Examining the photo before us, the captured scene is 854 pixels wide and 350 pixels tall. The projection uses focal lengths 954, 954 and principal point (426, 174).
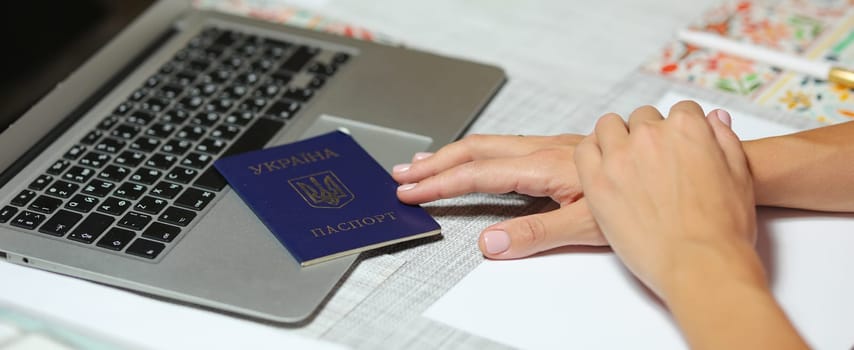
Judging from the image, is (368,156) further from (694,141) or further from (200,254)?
(694,141)

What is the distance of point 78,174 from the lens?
0.90m

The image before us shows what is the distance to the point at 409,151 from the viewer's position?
0.94 meters

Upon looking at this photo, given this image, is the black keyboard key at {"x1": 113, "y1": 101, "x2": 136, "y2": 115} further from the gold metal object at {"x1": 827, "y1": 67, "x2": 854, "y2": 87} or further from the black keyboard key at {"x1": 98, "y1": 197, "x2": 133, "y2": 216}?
the gold metal object at {"x1": 827, "y1": 67, "x2": 854, "y2": 87}

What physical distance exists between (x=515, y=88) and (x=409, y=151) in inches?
7.2

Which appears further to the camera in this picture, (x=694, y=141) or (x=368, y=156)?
(x=368, y=156)

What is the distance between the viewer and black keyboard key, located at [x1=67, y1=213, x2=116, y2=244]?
2.70 ft

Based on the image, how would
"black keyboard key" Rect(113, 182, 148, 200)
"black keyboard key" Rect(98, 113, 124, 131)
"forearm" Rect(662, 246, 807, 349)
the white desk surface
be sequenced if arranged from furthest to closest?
"black keyboard key" Rect(98, 113, 124, 131)
"black keyboard key" Rect(113, 182, 148, 200)
the white desk surface
"forearm" Rect(662, 246, 807, 349)

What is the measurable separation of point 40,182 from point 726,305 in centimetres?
62

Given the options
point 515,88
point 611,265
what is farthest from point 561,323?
point 515,88

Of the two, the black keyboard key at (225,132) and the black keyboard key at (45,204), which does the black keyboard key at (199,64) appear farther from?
the black keyboard key at (45,204)

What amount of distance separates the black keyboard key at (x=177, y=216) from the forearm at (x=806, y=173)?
491mm

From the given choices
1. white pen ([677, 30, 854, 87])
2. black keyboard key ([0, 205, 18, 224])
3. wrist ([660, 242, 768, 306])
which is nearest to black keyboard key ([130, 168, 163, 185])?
black keyboard key ([0, 205, 18, 224])

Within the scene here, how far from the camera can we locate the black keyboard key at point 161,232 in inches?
32.1

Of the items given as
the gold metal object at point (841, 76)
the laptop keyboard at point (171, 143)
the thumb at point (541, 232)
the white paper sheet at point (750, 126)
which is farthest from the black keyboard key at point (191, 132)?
the gold metal object at point (841, 76)
